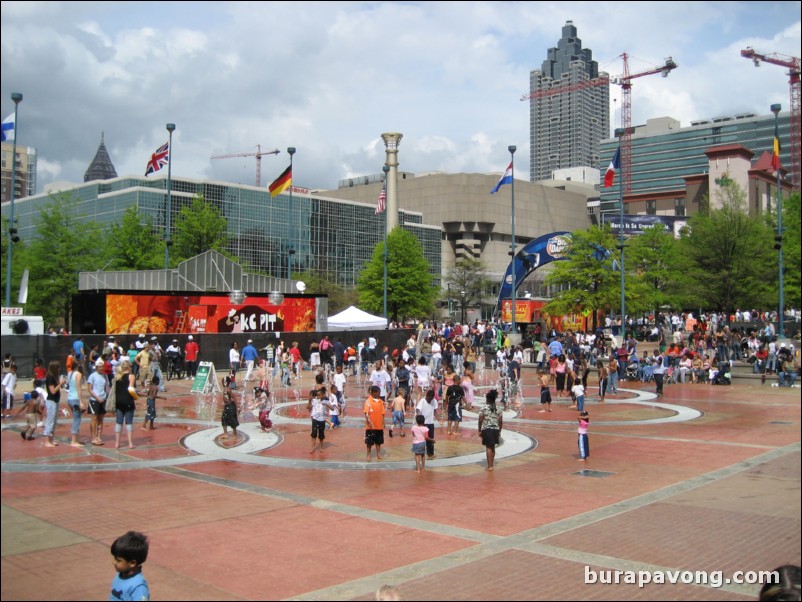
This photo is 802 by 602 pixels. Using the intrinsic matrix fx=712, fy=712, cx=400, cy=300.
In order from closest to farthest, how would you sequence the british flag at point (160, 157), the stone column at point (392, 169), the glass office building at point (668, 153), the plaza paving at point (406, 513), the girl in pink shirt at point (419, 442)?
the plaza paving at point (406, 513) → the girl in pink shirt at point (419, 442) → the british flag at point (160, 157) → the stone column at point (392, 169) → the glass office building at point (668, 153)

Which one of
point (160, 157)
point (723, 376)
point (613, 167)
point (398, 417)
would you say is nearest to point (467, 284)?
point (613, 167)

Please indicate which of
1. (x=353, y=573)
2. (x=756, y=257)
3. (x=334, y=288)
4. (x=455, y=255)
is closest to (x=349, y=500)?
(x=353, y=573)

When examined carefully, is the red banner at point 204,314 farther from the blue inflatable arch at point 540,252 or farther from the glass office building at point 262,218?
the glass office building at point 262,218

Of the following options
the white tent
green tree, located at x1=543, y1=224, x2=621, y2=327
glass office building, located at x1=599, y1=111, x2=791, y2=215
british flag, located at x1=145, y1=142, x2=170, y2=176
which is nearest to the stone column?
green tree, located at x1=543, y1=224, x2=621, y2=327

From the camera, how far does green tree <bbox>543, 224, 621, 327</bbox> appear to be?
145 feet

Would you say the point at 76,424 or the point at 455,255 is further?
the point at 455,255

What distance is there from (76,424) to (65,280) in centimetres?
3447

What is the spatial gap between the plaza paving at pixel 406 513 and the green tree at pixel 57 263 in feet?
96.9

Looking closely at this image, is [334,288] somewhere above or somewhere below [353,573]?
above

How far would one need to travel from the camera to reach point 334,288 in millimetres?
82125

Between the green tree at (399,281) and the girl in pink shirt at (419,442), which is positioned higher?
the green tree at (399,281)

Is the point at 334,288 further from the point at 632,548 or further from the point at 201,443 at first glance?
the point at 632,548

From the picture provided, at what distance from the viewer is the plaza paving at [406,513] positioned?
14.8 ft

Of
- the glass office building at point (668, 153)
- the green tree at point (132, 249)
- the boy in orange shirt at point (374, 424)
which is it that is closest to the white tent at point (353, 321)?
the green tree at point (132, 249)
